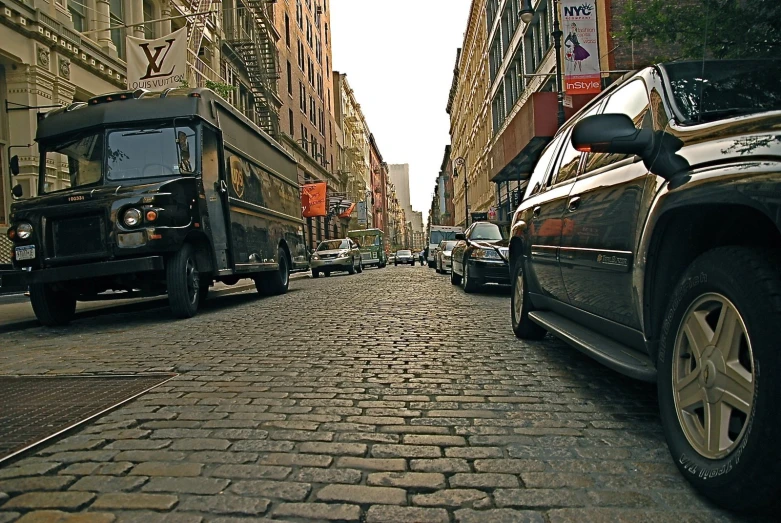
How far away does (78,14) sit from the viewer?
1694cm

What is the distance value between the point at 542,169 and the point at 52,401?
15.4 ft

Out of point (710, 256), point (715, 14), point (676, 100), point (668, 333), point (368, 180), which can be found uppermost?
point (368, 180)

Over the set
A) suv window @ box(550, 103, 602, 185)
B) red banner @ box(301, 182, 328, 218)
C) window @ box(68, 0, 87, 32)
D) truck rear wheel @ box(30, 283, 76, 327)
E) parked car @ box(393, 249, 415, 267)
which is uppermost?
window @ box(68, 0, 87, 32)

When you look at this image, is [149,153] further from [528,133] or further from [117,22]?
[528,133]

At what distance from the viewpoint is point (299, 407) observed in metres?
3.71

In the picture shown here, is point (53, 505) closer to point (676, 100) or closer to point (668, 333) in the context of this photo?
point (668, 333)

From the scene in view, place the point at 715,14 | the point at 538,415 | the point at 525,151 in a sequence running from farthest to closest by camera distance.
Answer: the point at 525,151
the point at 715,14
the point at 538,415

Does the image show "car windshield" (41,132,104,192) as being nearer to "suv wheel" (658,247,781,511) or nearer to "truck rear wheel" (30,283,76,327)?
"truck rear wheel" (30,283,76,327)

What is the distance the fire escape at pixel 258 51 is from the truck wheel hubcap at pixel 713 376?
29185 millimetres

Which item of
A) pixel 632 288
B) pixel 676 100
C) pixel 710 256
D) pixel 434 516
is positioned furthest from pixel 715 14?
pixel 434 516

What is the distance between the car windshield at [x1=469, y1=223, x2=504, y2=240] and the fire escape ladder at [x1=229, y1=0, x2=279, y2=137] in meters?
21.0

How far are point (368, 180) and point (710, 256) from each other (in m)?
89.7

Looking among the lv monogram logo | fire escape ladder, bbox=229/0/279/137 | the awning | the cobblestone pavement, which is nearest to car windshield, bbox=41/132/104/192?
the cobblestone pavement

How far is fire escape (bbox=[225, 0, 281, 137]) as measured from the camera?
29.3 metres
